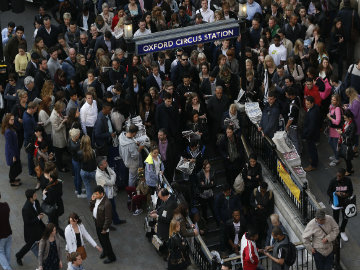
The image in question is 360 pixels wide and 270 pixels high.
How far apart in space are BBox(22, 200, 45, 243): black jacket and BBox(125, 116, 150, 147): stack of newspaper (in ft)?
9.92

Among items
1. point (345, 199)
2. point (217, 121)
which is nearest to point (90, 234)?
point (217, 121)

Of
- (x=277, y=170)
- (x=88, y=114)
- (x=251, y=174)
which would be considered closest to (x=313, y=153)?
(x=277, y=170)

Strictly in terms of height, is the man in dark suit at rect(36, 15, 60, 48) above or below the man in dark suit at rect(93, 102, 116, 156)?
above

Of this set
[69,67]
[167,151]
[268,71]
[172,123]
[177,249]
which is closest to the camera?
[177,249]

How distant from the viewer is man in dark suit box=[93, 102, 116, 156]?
21828 millimetres

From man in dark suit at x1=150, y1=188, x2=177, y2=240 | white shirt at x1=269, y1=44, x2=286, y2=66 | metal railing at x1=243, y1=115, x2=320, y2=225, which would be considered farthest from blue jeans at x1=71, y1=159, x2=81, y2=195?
white shirt at x1=269, y1=44, x2=286, y2=66

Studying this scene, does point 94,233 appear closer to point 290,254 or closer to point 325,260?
point 290,254

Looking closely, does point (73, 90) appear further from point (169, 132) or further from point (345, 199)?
point (345, 199)

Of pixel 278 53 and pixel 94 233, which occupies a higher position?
pixel 278 53

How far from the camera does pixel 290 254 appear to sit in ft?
60.8

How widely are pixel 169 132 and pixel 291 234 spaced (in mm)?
3600

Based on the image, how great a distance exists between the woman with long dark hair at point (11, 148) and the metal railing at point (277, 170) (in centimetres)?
522

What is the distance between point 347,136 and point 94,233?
5.95 m

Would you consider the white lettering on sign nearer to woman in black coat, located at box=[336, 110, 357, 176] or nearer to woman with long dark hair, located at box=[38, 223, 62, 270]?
woman in black coat, located at box=[336, 110, 357, 176]
